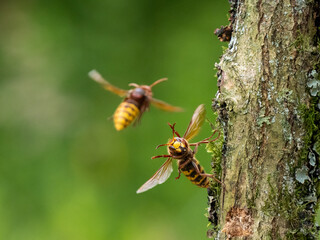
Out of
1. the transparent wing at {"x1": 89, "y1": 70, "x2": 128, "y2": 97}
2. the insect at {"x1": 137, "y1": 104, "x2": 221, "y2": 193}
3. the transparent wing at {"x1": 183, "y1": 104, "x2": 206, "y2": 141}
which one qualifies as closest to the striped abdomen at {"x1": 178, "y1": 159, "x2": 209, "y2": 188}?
the insect at {"x1": 137, "y1": 104, "x2": 221, "y2": 193}

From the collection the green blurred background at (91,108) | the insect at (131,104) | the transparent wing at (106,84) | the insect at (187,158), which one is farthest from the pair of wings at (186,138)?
the green blurred background at (91,108)

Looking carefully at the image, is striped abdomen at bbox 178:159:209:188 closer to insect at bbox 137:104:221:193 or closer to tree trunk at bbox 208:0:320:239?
insect at bbox 137:104:221:193

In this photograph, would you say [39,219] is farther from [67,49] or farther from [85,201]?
[67,49]

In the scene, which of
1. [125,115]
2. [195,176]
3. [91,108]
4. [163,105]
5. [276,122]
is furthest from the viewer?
[91,108]

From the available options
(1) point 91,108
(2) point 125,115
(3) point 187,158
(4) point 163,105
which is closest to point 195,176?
(3) point 187,158

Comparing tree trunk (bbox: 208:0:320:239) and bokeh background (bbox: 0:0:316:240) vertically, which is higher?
bokeh background (bbox: 0:0:316:240)

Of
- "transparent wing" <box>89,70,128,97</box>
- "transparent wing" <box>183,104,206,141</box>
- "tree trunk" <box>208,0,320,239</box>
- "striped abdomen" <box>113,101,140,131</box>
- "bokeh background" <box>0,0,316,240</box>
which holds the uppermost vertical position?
"bokeh background" <box>0,0,316,240</box>

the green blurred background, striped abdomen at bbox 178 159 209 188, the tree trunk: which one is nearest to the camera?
the tree trunk

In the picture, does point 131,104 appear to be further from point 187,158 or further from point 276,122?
point 276,122
